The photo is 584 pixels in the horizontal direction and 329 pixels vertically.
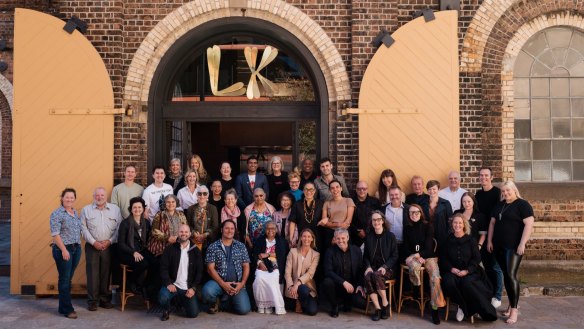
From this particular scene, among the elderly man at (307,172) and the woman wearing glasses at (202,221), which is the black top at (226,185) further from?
the elderly man at (307,172)

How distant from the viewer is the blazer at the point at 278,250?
22.7ft

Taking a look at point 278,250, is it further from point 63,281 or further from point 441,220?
point 63,281

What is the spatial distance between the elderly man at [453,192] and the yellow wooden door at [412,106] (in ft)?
1.80

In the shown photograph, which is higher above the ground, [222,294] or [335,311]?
[222,294]

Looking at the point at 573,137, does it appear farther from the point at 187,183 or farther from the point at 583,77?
the point at 187,183

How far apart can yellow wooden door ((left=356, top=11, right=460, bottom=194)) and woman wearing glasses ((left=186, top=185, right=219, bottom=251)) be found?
231 cm

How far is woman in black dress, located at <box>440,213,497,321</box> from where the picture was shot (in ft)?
20.8

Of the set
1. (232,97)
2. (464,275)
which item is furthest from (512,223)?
(232,97)

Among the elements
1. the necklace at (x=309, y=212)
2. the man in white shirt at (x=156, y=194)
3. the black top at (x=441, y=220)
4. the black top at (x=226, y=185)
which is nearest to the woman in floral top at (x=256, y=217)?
the necklace at (x=309, y=212)

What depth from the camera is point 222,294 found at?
6.72 meters

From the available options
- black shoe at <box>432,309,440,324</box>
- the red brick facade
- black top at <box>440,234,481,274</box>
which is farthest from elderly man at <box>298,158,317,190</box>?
black shoe at <box>432,309,440,324</box>

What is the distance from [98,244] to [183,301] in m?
1.33

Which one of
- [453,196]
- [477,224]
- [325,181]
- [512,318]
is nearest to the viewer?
[512,318]

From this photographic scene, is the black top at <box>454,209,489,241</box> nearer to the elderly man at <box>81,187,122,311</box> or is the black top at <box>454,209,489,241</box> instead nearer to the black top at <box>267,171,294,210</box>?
the black top at <box>267,171,294,210</box>
